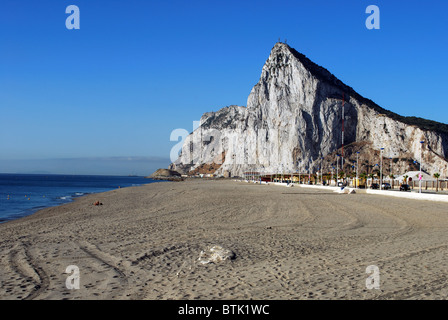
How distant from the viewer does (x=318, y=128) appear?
116875mm

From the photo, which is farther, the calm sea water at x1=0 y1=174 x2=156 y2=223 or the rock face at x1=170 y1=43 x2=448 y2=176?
the rock face at x1=170 y1=43 x2=448 y2=176

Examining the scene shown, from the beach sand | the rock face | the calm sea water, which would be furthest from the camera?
the rock face

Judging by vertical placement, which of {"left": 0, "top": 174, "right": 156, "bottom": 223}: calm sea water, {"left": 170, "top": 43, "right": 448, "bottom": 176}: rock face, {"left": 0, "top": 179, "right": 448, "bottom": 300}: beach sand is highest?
{"left": 170, "top": 43, "right": 448, "bottom": 176}: rock face

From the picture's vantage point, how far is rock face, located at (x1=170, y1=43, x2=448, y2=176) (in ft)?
361

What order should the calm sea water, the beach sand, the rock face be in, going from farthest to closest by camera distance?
the rock face → the calm sea water → the beach sand

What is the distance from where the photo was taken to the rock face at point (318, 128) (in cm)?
10994

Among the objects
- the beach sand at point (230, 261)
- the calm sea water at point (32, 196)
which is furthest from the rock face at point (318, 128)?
the beach sand at point (230, 261)

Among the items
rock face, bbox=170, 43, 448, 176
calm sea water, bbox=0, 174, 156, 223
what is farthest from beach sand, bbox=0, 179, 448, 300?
rock face, bbox=170, 43, 448, 176

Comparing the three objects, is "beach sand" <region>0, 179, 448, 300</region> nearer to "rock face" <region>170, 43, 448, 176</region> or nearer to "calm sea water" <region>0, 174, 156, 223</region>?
"calm sea water" <region>0, 174, 156, 223</region>

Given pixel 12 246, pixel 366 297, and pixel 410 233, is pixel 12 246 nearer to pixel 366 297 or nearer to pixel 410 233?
pixel 366 297

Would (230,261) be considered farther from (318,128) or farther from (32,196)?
(318,128)
